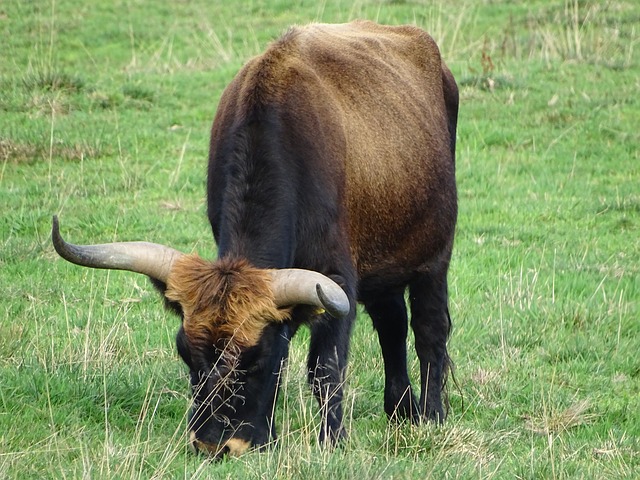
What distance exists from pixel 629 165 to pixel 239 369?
27.0 ft

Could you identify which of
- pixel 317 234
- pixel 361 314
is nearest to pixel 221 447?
pixel 317 234

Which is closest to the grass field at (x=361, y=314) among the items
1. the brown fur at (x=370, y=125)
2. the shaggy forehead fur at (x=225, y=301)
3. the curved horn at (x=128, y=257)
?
the shaggy forehead fur at (x=225, y=301)

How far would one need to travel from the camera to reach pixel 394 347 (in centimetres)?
715

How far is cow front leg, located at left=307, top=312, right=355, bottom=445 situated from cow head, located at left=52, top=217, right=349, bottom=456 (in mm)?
483

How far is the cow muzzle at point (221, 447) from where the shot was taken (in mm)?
5000

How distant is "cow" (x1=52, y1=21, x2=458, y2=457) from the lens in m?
5.11

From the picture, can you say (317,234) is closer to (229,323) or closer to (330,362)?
(330,362)

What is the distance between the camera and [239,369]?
5.11 meters

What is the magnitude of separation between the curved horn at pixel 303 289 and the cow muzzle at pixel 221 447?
0.67 meters

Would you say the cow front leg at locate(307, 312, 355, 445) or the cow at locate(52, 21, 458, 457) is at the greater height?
the cow at locate(52, 21, 458, 457)

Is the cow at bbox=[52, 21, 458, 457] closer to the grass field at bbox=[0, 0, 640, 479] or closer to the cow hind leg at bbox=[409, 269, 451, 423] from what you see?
the cow hind leg at bbox=[409, 269, 451, 423]

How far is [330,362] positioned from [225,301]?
999 mm

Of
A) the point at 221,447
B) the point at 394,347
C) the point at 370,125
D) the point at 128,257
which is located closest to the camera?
the point at 221,447

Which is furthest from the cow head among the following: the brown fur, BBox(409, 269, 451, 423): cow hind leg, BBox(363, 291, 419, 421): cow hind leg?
BBox(409, 269, 451, 423): cow hind leg
